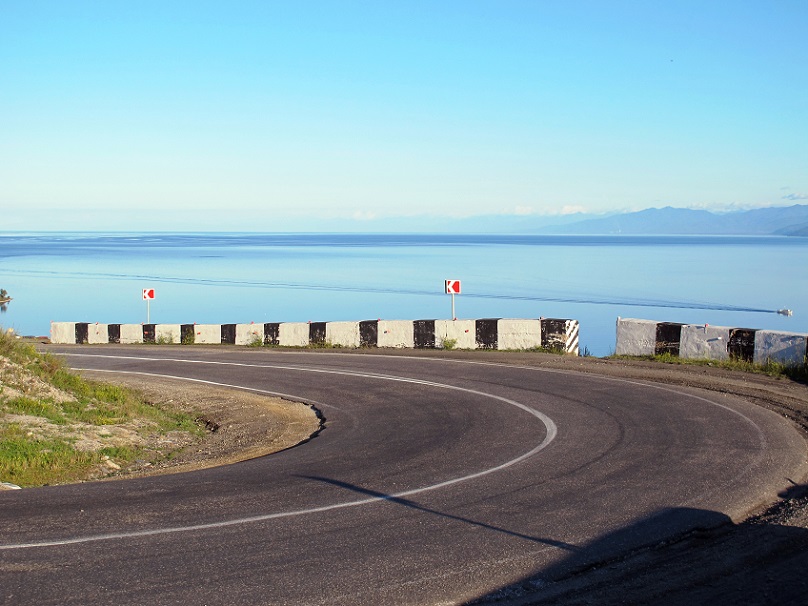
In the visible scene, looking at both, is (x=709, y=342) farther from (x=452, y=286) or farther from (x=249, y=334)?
(x=249, y=334)

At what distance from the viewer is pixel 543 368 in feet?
65.9

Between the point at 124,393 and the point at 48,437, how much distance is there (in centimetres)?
429

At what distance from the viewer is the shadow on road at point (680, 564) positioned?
6297 millimetres

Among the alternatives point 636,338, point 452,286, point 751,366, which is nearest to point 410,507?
point 751,366

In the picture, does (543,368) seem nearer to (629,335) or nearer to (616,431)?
(629,335)

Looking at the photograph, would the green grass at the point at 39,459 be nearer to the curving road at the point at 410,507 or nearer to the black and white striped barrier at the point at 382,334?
the curving road at the point at 410,507

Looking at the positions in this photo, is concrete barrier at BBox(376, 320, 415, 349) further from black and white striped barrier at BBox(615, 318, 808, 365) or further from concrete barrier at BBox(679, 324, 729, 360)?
concrete barrier at BBox(679, 324, 729, 360)

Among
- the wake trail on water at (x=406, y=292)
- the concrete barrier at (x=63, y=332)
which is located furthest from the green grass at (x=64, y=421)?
the wake trail on water at (x=406, y=292)

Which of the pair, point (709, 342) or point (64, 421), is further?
point (709, 342)

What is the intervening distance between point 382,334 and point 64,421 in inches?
502

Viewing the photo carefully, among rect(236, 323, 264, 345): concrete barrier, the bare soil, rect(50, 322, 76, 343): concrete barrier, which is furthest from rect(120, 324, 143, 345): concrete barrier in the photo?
the bare soil

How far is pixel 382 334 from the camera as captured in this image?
Result: 25766 mm

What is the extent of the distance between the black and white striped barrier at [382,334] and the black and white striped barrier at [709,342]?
6.42 feet

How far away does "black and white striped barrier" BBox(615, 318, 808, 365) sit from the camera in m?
18.5
